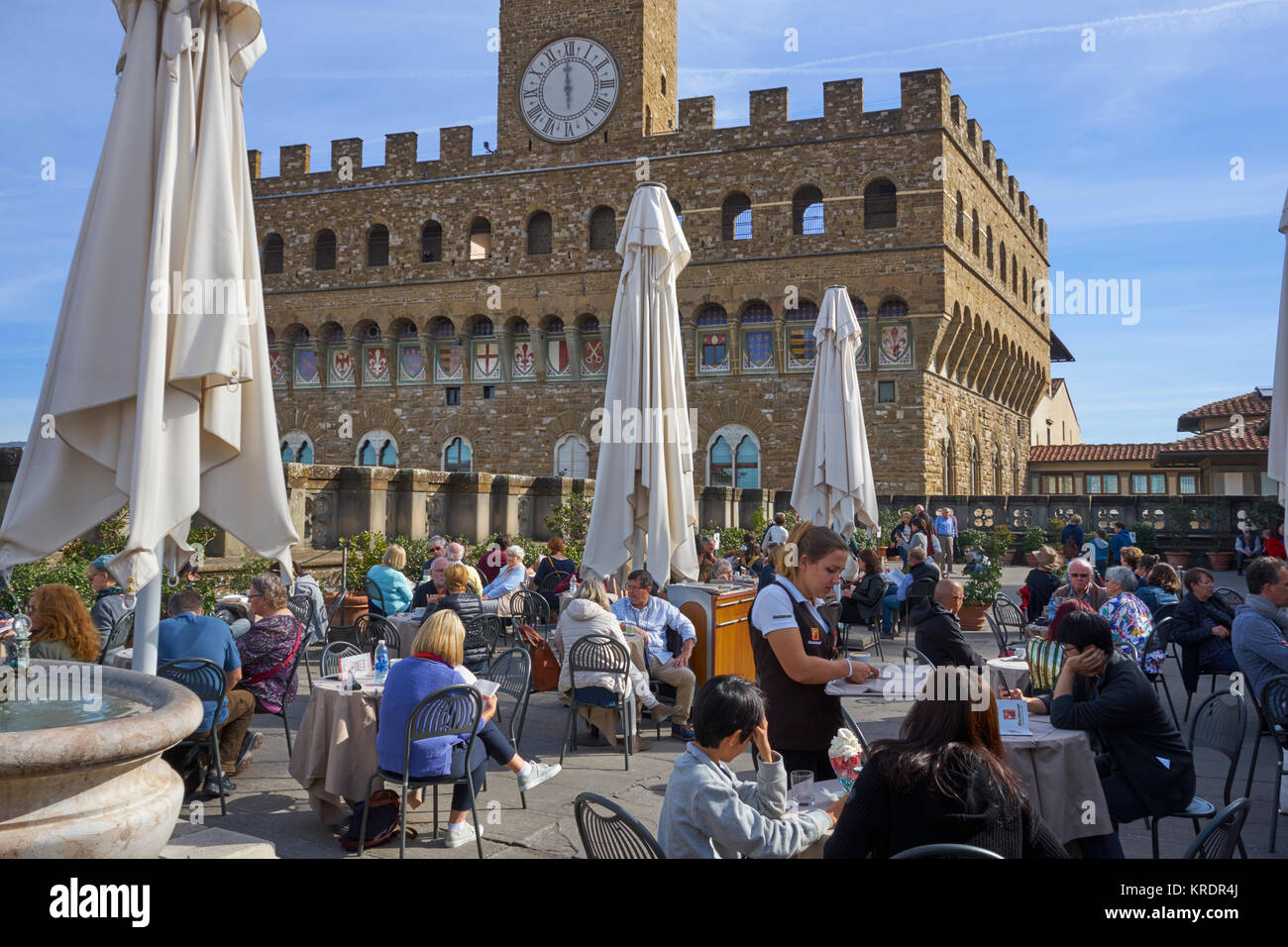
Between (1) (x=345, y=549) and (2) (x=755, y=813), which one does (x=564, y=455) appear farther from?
(2) (x=755, y=813)

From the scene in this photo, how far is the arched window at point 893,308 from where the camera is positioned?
26.0m

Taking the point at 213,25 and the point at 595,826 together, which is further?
the point at 213,25

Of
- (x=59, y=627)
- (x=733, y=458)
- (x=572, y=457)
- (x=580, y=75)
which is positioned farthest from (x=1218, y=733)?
(x=580, y=75)

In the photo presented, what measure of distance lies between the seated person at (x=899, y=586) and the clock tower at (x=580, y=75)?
19.9 metres

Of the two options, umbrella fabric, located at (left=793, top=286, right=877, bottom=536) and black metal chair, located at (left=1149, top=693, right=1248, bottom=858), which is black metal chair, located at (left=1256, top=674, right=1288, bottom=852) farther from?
umbrella fabric, located at (left=793, top=286, right=877, bottom=536)

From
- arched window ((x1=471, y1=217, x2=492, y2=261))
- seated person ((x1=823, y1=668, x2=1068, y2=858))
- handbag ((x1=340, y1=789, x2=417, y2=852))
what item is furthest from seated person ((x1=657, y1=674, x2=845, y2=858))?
arched window ((x1=471, y1=217, x2=492, y2=261))

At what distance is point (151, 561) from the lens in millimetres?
3750

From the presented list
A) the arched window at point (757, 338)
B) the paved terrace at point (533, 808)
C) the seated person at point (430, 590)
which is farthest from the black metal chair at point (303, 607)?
the arched window at point (757, 338)

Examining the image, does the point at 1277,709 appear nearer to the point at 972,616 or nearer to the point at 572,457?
the point at 972,616

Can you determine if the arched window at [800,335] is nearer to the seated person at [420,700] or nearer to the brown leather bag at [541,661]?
the brown leather bag at [541,661]

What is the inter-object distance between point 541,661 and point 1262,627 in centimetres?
478

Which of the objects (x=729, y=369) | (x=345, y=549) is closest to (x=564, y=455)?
(x=729, y=369)

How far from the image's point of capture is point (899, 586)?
11562 mm
